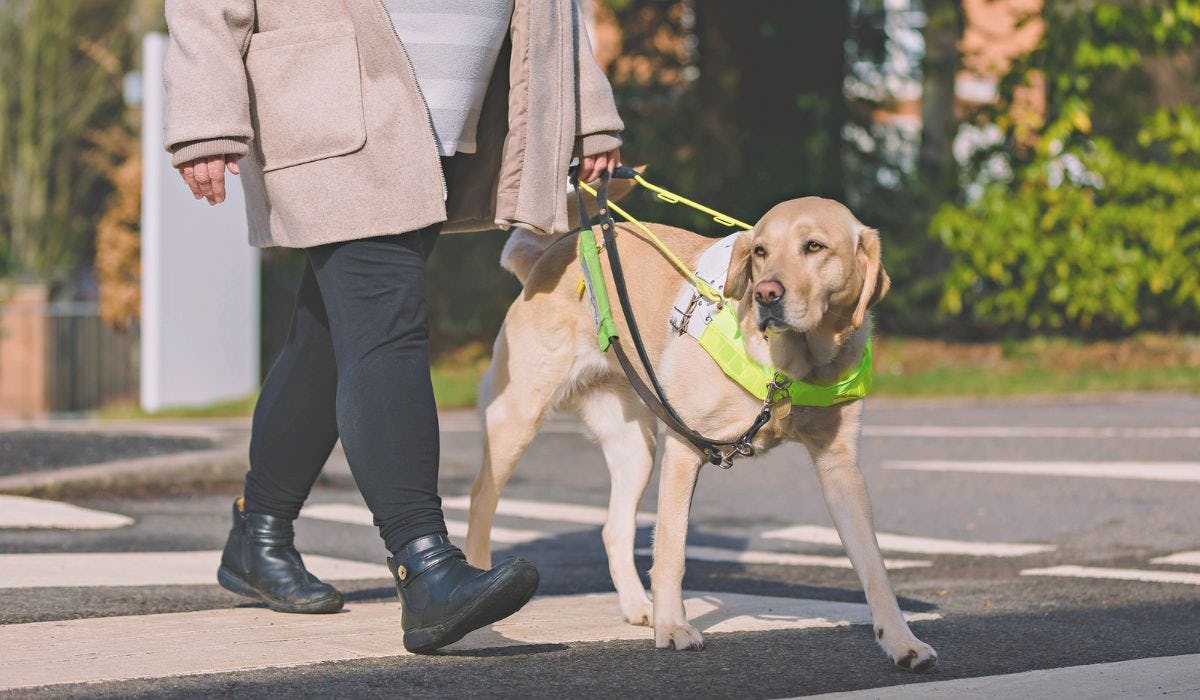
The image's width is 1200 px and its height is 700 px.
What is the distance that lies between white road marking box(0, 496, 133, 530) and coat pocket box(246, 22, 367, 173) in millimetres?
2875

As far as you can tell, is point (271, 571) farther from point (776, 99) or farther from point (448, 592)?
point (776, 99)

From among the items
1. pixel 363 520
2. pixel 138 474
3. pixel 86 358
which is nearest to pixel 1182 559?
pixel 363 520

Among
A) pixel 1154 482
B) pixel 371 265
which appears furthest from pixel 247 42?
pixel 1154 482

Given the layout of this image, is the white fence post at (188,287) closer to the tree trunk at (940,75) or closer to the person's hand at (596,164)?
the tree trunk at (940,75)

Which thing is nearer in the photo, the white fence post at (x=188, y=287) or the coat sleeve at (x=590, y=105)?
the coat sleeve at (x=590, y=105)

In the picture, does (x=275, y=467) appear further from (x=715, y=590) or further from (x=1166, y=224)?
(x=1166, y=224)

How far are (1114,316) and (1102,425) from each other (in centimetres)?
482

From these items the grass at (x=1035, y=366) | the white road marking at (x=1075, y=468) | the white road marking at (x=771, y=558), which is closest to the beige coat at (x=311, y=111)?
the white road marking at (x=771, y=558)

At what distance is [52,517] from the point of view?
636 centimetres

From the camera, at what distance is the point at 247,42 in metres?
3.90

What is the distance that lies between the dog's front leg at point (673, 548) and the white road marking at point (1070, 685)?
0.66 meters

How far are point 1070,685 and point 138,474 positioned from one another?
5.50 metres

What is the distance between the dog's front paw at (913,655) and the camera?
3.68 meters

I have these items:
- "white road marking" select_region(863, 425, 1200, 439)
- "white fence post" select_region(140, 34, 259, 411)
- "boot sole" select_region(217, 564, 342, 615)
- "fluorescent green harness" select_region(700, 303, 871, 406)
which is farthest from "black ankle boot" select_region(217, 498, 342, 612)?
"white fence post" select_region(140, 34, 259, 411)
